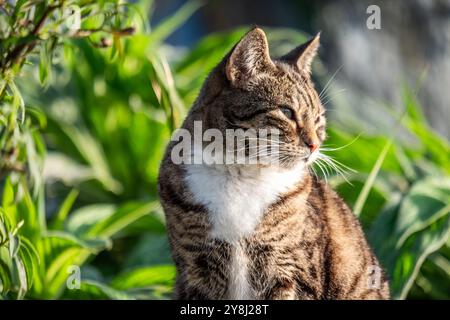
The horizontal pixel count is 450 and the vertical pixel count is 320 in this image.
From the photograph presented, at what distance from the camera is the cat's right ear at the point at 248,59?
220cm

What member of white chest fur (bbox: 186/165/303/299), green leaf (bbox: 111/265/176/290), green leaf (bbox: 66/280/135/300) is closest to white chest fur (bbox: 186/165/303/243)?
white chest fur (bbox: 186/165/303/299)

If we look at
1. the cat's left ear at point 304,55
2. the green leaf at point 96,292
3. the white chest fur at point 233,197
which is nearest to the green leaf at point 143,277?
the green leaf at point 96,292

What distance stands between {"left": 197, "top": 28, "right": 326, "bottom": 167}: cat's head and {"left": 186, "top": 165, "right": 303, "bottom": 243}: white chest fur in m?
0.09

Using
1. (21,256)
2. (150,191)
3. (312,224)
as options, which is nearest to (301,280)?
(312,224)

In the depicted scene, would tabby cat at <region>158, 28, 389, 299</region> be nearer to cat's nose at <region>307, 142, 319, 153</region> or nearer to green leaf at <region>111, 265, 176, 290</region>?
cat's nose at <region>307, 142, 319, 153</region>

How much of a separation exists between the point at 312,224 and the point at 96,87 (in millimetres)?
1920

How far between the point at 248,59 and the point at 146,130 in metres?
1.65

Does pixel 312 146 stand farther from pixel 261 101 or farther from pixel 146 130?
pixel 146 130

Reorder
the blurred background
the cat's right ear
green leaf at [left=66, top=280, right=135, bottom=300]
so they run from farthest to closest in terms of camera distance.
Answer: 1. green leaf at [left=66, top=280, right=135, bottom=300]
2. the blurred background
3. the cat's right ear

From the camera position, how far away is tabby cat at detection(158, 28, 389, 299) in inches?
89.0

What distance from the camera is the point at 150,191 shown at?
12.8ft

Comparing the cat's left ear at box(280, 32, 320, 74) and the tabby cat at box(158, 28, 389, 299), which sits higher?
the cat's left ear at box(280, 32, 320, 74)

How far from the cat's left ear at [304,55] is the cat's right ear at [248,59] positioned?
5.7 inches
